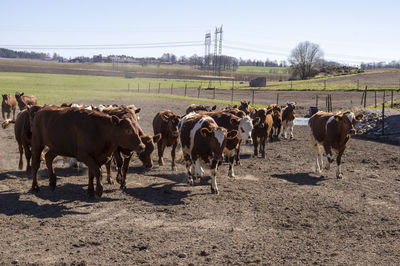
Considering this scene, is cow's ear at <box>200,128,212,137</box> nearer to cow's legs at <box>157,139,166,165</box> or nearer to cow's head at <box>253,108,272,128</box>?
cow's legs at <box>157,139,166,165</box>

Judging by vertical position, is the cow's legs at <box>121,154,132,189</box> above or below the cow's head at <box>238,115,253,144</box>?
below

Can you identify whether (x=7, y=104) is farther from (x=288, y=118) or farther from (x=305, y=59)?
(x=305, y=59)

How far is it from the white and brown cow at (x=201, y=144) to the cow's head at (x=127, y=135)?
1.80 m

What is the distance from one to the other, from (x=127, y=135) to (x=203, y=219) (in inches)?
94.8

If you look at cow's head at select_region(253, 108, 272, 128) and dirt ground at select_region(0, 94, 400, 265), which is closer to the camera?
dirt ground at select_region(0, 94, 400, 265)

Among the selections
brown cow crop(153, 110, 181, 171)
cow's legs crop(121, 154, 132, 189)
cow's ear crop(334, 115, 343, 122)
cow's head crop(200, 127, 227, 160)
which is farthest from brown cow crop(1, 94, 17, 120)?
cow's ear crop(334, 115, 343, 122)

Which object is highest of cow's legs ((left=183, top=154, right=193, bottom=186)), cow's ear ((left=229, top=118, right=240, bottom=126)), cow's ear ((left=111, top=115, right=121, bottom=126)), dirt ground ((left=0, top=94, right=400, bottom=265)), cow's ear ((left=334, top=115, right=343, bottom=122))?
cow's ear ((left=334, top=115, right=343, bottom=122))

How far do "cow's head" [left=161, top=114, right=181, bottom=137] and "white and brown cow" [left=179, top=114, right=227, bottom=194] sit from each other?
126cm

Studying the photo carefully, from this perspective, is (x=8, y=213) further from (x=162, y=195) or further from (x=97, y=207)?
(x=162, y=195)

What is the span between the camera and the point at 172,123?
1330cm

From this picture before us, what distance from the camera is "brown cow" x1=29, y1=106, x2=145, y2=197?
9.15 m

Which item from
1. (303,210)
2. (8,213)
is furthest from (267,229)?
(8,213)

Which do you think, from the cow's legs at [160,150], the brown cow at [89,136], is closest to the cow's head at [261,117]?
the cow's legs at [160,150]

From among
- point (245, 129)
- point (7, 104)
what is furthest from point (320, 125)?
point (7, 104)
